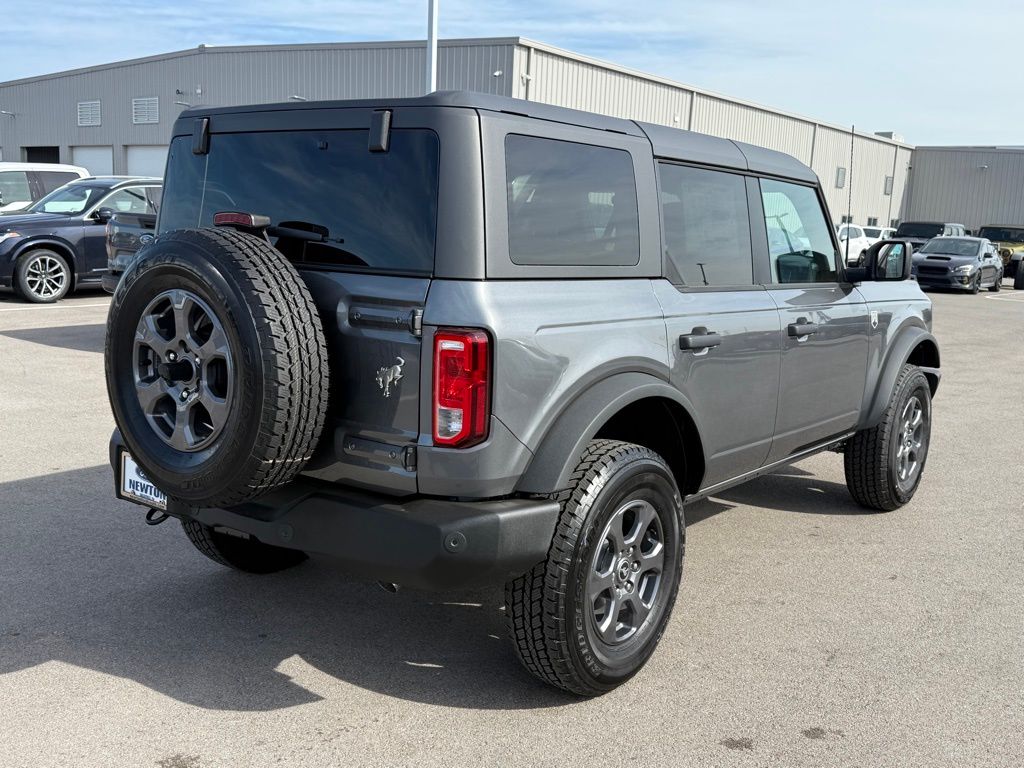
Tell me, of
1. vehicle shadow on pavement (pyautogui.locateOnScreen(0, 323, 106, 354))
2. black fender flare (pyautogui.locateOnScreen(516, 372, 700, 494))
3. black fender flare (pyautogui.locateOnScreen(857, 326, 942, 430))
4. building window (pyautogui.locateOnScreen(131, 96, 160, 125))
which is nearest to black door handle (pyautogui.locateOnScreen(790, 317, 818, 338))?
black fender flare (pyautogui.locateOnScreen(857, 326, 942, 430))

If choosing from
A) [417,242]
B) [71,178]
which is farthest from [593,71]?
[417,242]

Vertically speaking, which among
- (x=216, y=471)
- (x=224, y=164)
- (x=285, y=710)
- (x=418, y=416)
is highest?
(x=224, y=164)

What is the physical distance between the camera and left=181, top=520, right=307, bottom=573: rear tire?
426cm

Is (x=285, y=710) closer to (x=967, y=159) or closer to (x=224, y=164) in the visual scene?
(x=224, y=164)

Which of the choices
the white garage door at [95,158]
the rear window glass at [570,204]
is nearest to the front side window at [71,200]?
the rear window glass at [570,204]

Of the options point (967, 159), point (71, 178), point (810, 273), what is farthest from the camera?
point (967, 159)

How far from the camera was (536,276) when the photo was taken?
324cm

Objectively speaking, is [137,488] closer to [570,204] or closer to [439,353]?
[439,353]

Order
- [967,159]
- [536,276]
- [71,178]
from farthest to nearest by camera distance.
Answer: [967,159] → [71,178] → [536,276]

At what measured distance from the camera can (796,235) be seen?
15.7ft

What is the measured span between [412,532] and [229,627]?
1.34 m

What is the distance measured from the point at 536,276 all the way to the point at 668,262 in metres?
0.83

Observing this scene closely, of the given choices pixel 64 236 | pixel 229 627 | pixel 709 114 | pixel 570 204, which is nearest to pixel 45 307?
pixel 64 236

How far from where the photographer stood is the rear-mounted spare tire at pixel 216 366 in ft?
9.57
